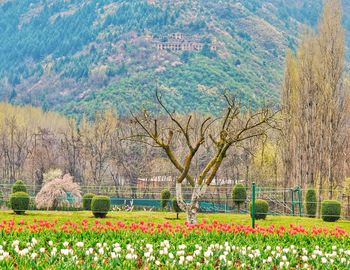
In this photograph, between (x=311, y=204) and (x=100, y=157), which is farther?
(x=100, y=157)

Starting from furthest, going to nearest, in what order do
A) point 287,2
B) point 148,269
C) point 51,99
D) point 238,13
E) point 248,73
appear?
point 287,2 → point 238,13 → point 51,99 → point 248,73 → point 148,269

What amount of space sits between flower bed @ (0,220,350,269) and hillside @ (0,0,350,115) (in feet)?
198

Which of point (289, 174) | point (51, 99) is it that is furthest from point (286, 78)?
point (51, 99)

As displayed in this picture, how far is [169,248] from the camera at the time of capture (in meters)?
10.6

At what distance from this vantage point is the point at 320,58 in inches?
1228

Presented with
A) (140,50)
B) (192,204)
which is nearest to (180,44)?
(140,50)

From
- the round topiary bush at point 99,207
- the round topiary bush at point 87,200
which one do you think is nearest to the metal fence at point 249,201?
the round topiary bush at point 99,207

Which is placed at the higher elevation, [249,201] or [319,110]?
[319,110]

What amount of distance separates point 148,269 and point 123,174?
42.3 metres

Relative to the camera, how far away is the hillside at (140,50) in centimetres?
8475

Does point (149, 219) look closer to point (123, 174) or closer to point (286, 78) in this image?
point (286, 78)

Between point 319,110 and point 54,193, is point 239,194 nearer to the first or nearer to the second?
point 319,110

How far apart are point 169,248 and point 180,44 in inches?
3764

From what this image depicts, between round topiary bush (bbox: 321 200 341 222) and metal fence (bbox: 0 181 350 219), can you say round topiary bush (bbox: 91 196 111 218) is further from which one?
round topiary bush (bbox: 321 200 341 222)
